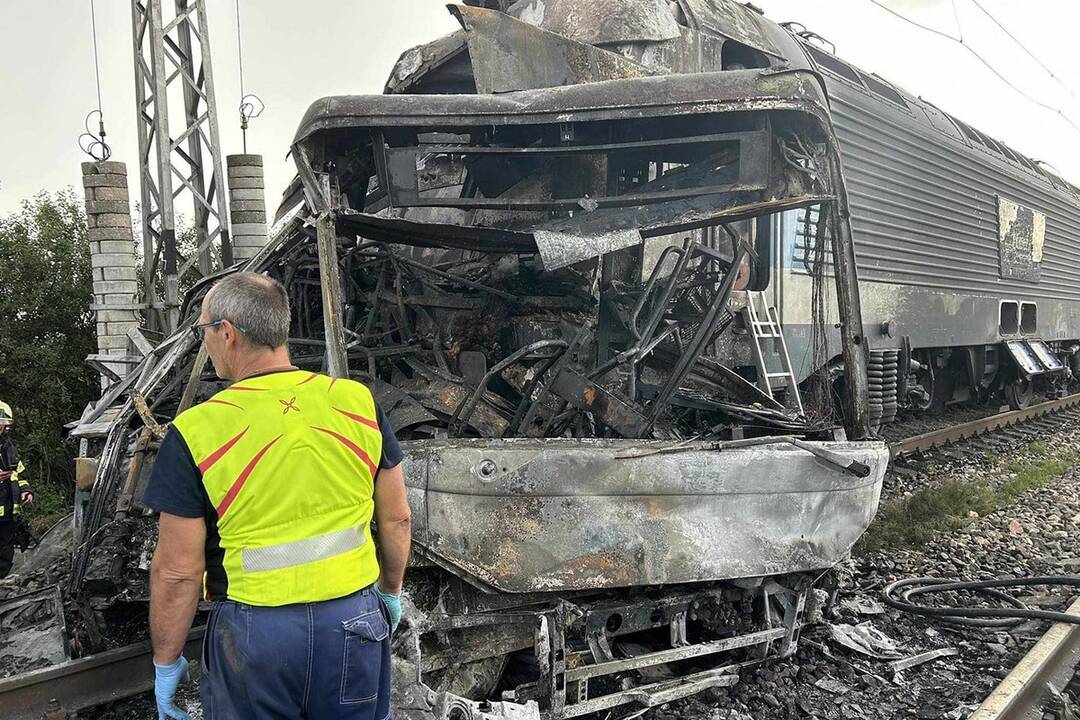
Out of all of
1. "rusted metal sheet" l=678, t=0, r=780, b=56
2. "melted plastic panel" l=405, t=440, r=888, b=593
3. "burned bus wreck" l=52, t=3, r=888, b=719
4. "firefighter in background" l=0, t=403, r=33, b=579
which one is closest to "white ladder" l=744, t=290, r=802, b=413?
"burned bus wreck" l=52, t=3, r=888, b=719

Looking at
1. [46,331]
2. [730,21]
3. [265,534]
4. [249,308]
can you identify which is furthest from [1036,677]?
[46,331]

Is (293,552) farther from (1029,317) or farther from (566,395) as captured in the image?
(1029,317)

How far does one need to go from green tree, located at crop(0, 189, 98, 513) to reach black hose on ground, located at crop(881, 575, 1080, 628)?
26.3 ft

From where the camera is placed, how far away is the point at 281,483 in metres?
1.81

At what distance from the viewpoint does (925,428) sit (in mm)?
9375

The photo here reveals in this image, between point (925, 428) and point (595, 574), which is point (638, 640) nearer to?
point (595, 574)

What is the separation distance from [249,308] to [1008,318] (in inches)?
409

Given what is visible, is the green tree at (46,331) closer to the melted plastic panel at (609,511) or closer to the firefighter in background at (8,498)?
the firefighter in background at (8,498)

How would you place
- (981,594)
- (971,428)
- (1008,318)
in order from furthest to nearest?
(1008,318)
(971,428)
(981,594)

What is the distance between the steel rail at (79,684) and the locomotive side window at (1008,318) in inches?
379

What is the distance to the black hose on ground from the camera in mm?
3891

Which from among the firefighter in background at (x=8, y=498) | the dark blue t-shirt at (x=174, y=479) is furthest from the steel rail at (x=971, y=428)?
the firefighter in background at (x=8, y=498)

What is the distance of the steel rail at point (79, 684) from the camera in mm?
3359

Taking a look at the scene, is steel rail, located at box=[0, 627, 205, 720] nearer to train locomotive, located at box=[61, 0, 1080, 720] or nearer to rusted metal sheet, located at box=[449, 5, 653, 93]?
train locomotive, located at box=[61, 0, 1080, 720]
